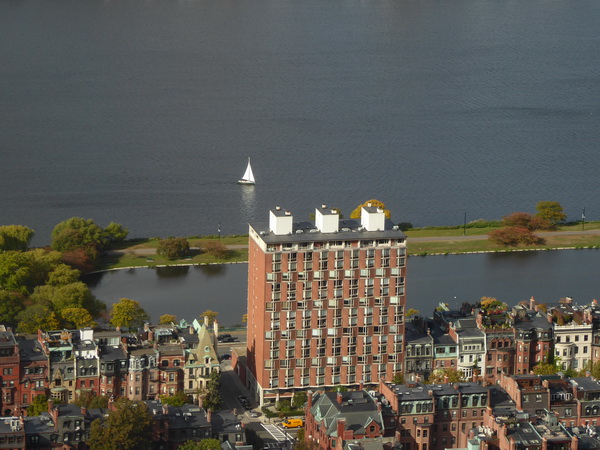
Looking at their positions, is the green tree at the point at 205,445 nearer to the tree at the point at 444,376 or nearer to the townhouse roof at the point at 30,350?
the townhouse roof at the point at 30,350

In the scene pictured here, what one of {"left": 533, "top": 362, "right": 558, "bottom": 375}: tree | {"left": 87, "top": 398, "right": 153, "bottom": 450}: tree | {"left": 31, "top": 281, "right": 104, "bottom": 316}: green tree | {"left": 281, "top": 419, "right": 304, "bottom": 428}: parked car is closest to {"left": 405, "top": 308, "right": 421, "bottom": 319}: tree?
{"left": 533, "top": 362, "right": 558, "bottom": 375}: tree

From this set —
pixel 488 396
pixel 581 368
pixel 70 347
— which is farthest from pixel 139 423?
pixel 581 368

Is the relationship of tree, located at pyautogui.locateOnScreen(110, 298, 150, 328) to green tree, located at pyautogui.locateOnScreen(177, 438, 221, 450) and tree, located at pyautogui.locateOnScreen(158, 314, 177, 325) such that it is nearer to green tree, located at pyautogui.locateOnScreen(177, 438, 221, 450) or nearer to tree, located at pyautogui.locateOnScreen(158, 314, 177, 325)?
tree, located at pyautogui.locateOnScreen(158, 314, 177, 325)

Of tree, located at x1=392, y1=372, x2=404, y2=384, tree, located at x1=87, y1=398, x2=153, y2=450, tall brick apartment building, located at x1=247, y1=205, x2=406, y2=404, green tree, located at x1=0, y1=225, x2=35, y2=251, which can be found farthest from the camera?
green tree, located at x1=0, y1=225, x2=35, y2=251

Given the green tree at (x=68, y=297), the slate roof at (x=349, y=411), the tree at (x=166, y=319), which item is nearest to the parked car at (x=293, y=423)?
the slate roof at (x=349, y=411)

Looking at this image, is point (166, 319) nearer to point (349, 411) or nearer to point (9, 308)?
point (9, 308)

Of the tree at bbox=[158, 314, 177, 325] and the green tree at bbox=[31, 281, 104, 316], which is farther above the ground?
the green tree at bbox=[31, 281, 104, 316]

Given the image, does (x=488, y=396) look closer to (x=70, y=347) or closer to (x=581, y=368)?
(x=581, y=368)
